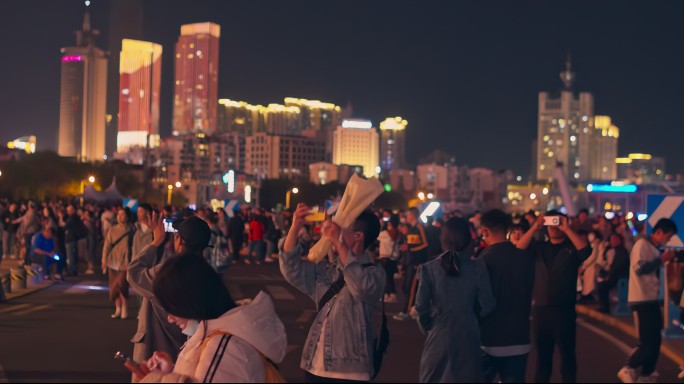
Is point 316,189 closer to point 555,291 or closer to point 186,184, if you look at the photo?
point 186,184

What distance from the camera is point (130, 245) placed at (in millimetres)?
16750

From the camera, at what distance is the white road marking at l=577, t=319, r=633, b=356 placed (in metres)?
14.0

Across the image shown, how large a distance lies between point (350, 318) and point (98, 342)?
739cm

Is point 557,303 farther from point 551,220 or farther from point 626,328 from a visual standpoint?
point 626,328

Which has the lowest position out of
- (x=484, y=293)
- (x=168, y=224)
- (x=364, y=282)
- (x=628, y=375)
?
(x=628, y=375)

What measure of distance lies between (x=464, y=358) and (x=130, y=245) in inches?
411

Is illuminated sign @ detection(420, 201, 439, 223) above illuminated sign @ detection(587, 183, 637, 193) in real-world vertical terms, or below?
below

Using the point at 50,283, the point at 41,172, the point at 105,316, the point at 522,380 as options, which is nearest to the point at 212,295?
the point at 522,380

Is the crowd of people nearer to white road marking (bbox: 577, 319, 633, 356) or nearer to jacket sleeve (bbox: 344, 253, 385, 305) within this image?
jacket sleeve (bbox: 344, 253, 385, 305)

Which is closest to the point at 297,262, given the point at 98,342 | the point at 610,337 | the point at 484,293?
the point at 484,293

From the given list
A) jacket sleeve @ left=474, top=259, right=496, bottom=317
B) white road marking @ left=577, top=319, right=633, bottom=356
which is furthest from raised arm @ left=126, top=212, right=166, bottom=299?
white road marking @ left=577, top=319, right=633, bottom=356

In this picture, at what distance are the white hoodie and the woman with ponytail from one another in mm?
3168

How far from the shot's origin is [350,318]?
6805mm

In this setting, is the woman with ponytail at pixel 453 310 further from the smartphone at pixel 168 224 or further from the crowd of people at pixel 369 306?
the smartphone at pixel 168 224
